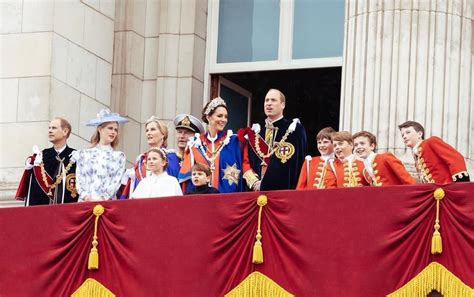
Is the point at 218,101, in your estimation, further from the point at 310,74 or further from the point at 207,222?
the point at 310,74

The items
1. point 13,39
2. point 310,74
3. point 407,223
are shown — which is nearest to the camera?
point 407,223

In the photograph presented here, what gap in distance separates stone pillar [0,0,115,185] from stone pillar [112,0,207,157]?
1160 mm

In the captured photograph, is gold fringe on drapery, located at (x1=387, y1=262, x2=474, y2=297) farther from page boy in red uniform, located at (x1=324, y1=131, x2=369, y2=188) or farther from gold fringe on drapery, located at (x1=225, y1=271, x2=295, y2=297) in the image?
page boy in red uniform, located at (x1=324, y1=131, x2=369, y2=188)

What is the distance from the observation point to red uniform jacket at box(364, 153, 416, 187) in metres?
21.7

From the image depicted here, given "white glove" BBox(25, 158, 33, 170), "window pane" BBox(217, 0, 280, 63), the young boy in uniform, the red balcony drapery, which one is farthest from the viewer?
"window pane" BBox(217, 0, 280, 63)

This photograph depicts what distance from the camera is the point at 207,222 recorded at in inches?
861

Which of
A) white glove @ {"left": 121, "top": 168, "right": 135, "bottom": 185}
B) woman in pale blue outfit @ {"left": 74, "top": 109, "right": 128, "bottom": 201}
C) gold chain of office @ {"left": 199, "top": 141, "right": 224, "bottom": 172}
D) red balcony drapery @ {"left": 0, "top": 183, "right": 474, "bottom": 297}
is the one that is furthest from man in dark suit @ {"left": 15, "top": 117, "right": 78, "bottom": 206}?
gold chain of office @ {"left": 199, "top": 141, "right": 224, "bottom": 172}

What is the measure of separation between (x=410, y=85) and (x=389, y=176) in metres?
2.77

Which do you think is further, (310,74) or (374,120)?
(310,74)

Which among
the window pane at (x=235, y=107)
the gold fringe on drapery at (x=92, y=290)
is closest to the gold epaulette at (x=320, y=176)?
the gold fringe on drapery at (x=92, y=290)

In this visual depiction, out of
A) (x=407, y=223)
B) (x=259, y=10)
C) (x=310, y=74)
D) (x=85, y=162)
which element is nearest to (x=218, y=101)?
(x=85, y=162)

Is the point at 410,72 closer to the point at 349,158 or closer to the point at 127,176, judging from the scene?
the point at 349,158

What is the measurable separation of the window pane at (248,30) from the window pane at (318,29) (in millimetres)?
394

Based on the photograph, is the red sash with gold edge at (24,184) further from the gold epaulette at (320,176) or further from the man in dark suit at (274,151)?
the gold epaulette at (320,176)
